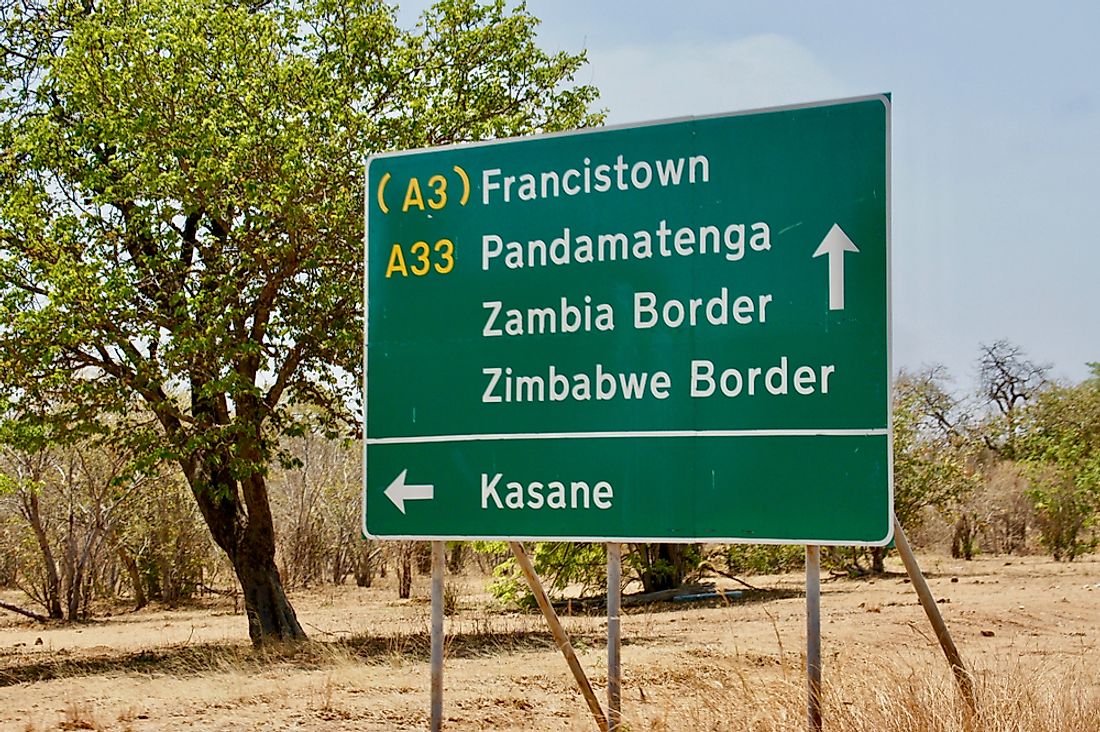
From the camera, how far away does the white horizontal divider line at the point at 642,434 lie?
6.25 metres

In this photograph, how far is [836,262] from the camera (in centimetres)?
633

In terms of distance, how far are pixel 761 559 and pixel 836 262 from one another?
77.9ft

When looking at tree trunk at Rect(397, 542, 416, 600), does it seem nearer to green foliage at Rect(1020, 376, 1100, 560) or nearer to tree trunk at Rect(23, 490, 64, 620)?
tree trunk at Rect(23, 490, 64, 620)

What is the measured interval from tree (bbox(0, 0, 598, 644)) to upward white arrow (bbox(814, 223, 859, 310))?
9497 mm

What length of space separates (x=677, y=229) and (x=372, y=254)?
6.47 ft

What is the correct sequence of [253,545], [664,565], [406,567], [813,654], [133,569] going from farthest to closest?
[133,569] < [406,567] < [664,565] < [253,545] < [813,654]

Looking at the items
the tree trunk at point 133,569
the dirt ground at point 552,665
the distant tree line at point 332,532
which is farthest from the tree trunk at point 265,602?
the tree trunk at point 133,569

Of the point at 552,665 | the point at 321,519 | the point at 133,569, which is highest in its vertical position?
the point at 321,519

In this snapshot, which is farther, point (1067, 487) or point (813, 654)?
point (1067, 487)

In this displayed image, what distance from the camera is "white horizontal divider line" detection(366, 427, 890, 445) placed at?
20.5 feet

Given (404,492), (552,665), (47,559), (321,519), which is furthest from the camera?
(321,519)

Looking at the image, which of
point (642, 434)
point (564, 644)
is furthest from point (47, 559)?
point (642, 434)

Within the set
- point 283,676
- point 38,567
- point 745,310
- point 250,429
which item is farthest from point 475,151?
point 38,567

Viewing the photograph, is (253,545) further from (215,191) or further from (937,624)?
(937,624)
